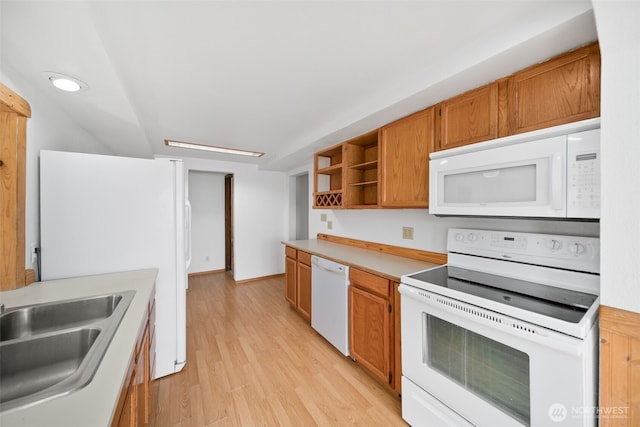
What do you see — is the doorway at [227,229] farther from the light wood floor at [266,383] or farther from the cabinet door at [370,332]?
the cabinet door at [370,332]

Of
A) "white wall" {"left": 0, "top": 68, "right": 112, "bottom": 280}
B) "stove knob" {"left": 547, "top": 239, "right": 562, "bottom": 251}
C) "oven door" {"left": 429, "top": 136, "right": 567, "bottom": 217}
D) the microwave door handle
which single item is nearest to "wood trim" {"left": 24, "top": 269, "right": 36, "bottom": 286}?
"white wall" {"left": 0, "top": 68, "right": 112, "bottom": 280}

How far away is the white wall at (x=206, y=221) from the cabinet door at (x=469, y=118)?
4392 mm

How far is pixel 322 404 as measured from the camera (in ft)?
5.48

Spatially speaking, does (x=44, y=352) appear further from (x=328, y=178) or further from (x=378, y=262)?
(x=328, y=178)

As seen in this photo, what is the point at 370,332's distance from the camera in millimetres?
1831

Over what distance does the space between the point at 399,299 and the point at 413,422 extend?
70 cm

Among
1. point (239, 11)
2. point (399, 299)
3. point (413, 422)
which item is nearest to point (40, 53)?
point (239, 11)

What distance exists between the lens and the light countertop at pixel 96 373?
577 mm

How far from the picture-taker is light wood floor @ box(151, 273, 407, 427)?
1.57 m

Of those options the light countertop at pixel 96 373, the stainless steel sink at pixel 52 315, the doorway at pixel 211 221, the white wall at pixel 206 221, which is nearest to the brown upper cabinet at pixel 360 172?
the light countertop at pixel 96 373

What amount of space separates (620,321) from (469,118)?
3.91 ft

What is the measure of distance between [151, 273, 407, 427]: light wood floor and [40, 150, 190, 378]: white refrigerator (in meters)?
0.33

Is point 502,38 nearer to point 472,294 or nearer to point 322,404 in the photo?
point 472,294

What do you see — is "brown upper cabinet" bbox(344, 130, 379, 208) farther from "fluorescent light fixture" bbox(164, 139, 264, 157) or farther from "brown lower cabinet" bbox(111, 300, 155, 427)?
"brown lower cabinet" bbox(111, 300, 155, 427)
